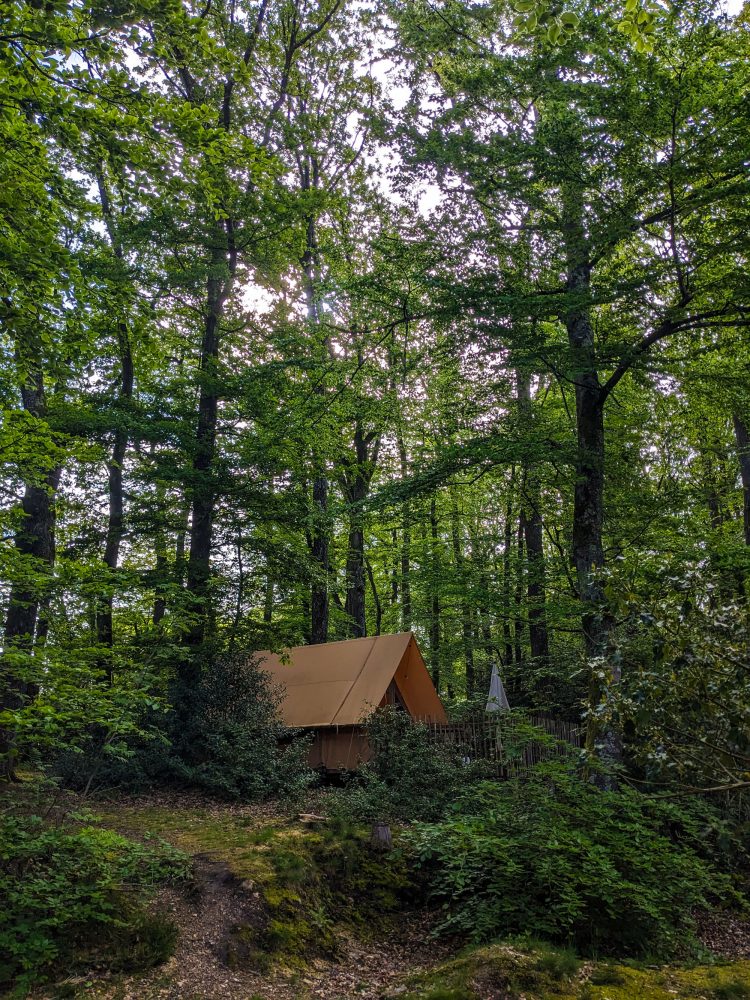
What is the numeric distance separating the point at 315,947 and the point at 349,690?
5.93m

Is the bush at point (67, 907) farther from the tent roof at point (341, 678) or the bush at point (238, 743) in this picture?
the tent roof at point (341, 678)

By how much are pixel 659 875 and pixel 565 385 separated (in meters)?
7.59

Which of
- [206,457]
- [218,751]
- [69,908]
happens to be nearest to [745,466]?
[206,457]

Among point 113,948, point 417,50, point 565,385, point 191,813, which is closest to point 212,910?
point 113,948

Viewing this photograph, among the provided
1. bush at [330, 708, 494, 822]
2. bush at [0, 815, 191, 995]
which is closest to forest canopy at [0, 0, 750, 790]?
bush at [0, 815, 191, 995]

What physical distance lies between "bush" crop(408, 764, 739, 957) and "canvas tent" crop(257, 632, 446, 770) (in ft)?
13.9

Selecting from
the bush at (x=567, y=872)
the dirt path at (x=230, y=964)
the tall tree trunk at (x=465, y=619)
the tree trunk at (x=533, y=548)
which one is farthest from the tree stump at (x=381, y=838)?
the tall tree trunk at (x=465, y=619)

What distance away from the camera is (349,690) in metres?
11.2

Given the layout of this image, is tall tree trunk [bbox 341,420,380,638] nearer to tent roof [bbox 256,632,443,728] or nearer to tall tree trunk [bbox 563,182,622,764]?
tent roof [bbox 256,632,443,728]

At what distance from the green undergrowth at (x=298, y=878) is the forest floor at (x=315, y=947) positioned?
1 centimetres

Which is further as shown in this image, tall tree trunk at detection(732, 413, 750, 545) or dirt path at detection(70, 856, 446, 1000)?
tall tree trunk at detection(732, 413, 750, 545)

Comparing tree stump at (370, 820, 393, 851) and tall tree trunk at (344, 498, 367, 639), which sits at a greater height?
tall tree trunk at (344, 498, 367, 639)

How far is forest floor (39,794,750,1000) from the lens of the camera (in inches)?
144

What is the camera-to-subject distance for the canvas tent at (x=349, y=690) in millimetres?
10594
